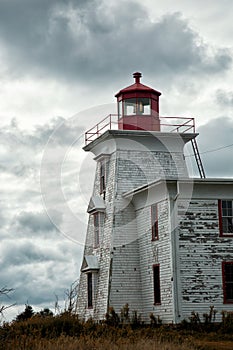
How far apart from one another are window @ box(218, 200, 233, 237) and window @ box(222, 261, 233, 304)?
1.29 m

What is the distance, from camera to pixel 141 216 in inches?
1230

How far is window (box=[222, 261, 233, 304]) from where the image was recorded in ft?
91.7

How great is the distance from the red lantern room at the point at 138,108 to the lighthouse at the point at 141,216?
47mm

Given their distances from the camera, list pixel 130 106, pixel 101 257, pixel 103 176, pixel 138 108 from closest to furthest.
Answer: pixel 101 257
pixel 138 108
pixel 130 106
pixel 103 176

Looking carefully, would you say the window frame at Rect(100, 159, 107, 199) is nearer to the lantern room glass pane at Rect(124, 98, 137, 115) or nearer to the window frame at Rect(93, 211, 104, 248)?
the window frame at Rect(93, 211, 104, 248)

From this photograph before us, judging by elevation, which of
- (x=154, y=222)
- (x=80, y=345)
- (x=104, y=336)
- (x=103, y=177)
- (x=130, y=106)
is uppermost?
(x=130, y=106)

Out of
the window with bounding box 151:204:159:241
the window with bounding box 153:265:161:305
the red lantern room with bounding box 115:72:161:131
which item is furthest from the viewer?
the red lantern room with bounding box 115:72:161:131

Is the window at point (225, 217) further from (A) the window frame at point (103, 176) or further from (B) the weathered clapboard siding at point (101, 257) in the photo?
(A) the window frame at point (103, 176)

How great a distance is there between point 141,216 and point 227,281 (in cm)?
514

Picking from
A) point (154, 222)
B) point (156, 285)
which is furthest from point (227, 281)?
point (154, 222)

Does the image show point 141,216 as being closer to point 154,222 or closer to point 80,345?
point 154,222

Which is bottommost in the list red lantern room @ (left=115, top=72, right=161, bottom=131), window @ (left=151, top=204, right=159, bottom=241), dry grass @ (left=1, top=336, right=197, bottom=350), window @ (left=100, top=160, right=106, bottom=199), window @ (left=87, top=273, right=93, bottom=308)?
dry grass @ (left=1, top=336, right=197, bottom=350)

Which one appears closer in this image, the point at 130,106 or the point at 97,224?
the point at 97,224

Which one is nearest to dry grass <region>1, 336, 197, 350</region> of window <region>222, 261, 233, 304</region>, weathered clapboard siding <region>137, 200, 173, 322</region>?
weathered clapboard siding <region>137, 200, 173, 322</region>
